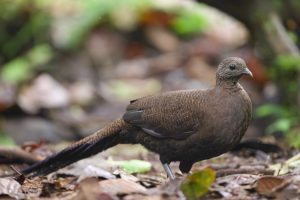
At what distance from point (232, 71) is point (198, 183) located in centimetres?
179

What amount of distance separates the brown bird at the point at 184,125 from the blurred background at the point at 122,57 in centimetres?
301

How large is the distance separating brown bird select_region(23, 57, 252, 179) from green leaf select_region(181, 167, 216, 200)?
1.27m

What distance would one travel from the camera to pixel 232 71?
19.2ft

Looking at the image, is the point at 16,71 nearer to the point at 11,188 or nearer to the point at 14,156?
the point at 14,156

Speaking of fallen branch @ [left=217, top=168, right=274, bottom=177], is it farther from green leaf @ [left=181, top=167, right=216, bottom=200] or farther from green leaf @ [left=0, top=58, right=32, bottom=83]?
green leaf @ [left=0, top=58, right=32, bottom=83]

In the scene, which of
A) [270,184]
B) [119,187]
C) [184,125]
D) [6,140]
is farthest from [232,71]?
[6,140]

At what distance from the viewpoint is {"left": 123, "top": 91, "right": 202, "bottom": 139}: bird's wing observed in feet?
18.8

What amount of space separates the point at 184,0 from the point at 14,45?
13.2 ft

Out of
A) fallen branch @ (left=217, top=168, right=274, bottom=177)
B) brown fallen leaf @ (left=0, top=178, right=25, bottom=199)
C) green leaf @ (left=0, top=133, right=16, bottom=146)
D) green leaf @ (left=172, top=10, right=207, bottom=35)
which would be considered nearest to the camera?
brown fallen leaf @ (left=0, top=178, right=25, bottom=199)

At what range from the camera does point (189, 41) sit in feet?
53.8

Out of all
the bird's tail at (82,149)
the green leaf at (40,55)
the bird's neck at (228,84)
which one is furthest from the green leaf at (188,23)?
the bird's neck at (228,84)

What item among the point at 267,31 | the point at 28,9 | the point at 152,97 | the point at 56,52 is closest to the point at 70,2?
the point at 28,9

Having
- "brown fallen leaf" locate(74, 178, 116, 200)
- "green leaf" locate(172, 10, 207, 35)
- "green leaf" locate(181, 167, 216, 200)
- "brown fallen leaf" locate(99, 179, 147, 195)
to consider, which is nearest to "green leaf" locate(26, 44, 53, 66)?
"green leaf" locate(172, 10, 207, 35)

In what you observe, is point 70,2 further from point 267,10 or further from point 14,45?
point 267,10
